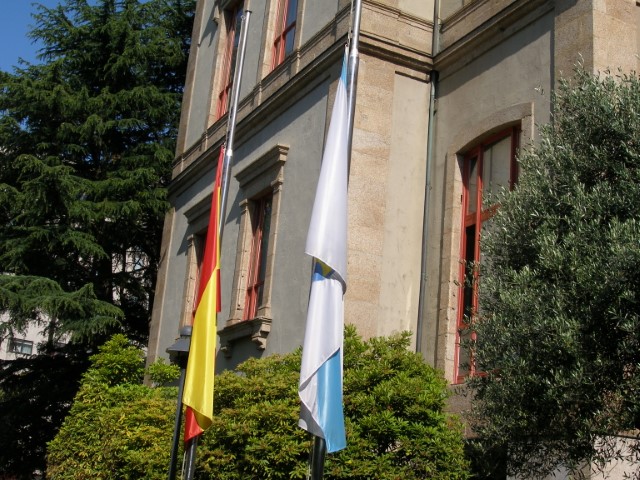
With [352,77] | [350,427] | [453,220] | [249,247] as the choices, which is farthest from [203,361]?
[249,247]

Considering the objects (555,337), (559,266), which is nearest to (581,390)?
(555,337)

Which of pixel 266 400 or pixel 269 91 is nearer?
pixel 266 400

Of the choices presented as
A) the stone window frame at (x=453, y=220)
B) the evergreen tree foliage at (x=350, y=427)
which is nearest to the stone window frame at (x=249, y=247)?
the evergreen tree foliage at (x=350, y=427)

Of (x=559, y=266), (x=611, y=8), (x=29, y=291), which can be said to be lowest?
(x=559, y=266)

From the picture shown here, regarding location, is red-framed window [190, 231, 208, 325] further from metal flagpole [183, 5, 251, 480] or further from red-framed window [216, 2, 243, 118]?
metal flagpole [183, 5, 251, 480]

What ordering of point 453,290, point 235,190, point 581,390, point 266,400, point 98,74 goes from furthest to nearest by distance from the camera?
1. point 98,74
2. point 235,190
3. point 453,290
4. point 266,400
5. point 581,390

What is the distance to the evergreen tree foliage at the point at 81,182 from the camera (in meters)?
22.3

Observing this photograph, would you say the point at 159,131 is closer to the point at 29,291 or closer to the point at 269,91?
the point at 29,291

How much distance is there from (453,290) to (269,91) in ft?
21.5

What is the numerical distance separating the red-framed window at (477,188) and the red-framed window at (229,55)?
8.58m

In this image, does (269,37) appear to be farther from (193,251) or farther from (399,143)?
(399,143)

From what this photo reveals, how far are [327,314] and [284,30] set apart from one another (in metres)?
11.3

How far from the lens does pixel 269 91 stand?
18.2 m

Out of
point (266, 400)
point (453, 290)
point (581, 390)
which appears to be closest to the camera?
point (581, 390)
